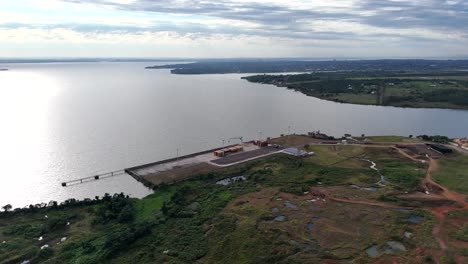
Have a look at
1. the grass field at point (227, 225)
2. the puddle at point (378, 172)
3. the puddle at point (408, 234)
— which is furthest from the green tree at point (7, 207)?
the puddle at point (378, 172)

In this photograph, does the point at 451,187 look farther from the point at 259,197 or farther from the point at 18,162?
the point at 18,162

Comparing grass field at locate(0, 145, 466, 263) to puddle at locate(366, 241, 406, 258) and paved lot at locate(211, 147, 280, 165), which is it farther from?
paved lot at locate(211, 147, 280, 165)

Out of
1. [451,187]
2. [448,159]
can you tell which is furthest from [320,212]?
[448,159]

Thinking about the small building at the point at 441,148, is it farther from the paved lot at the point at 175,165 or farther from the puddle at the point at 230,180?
the paved lot at the point at 175,165

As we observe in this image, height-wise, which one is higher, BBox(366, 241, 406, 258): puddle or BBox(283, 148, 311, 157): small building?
BBox(283, 148, 311, 157): small building

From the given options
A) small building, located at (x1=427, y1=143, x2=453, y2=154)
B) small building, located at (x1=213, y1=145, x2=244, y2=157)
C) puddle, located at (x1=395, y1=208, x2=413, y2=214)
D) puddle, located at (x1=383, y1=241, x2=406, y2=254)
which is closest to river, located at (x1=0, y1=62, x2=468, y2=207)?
small building, located at (x1=213, y1=145, x2=244, y2=157)
